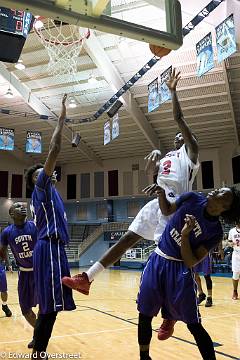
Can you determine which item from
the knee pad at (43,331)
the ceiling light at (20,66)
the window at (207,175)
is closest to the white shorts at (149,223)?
the knee pad at (43,331)

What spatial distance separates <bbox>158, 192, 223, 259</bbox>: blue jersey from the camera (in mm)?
2789

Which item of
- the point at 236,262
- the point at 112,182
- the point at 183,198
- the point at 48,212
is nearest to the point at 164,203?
the point at 183,198

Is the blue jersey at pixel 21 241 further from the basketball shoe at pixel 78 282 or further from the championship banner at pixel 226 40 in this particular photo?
the championship banner at pixel 226 40

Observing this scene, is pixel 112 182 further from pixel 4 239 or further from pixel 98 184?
pixel 4 239

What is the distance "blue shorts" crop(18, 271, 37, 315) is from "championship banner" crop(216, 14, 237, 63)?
6.04 metres

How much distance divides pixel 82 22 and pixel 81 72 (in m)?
13.2

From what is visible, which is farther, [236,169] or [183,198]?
[236,169]

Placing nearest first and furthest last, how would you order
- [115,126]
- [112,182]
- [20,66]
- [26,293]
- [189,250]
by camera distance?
[189,250], [26,293], [115,126], [20,66], [112,182]

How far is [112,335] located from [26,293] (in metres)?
1.28

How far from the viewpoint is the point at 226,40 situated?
8.02m

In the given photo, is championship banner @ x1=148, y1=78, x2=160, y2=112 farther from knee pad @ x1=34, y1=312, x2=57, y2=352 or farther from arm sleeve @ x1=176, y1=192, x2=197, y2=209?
knee pad @ x1=34, y1=312, x2=57, y2=352

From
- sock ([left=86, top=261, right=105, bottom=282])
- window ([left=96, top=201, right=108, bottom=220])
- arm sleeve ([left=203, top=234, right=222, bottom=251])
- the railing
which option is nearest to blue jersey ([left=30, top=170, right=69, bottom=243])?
sock ([left=86, top=261, right=105, bottom=282])

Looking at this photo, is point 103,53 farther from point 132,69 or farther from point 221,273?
point 221,273

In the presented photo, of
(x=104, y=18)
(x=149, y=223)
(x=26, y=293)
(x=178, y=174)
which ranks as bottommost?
(x=26, y=293)
